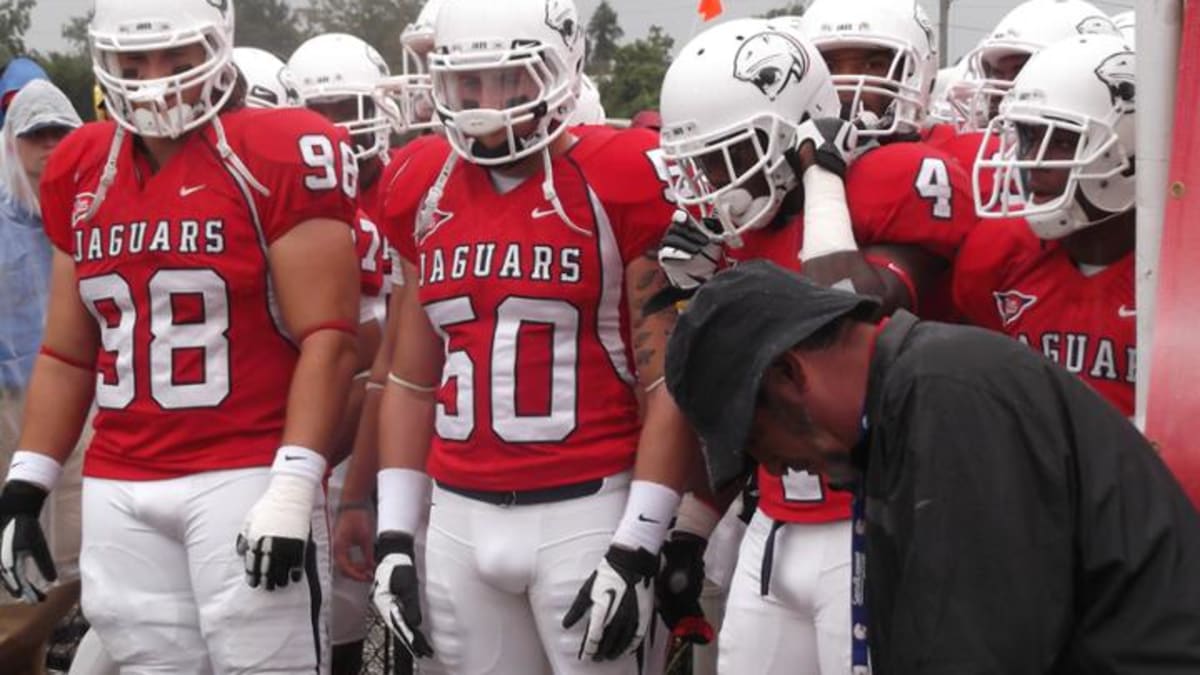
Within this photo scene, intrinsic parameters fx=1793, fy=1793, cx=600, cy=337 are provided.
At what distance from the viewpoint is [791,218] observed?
354 cm

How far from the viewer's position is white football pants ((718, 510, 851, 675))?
328 centimetres

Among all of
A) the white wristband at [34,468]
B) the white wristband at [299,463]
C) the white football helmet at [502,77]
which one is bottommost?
the white wristband at [34,468]

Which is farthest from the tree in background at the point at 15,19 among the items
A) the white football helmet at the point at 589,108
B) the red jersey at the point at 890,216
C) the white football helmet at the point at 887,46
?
the red jersey at the point at 890,216

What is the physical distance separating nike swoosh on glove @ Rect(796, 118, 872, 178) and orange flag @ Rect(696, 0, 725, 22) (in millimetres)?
3020

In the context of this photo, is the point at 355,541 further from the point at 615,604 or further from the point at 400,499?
the point at 615,604

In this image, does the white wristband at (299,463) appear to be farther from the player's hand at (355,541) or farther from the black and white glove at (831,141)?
the black and white glove at (831,141)

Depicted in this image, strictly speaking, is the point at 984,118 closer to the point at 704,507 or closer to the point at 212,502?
the point at 704,507

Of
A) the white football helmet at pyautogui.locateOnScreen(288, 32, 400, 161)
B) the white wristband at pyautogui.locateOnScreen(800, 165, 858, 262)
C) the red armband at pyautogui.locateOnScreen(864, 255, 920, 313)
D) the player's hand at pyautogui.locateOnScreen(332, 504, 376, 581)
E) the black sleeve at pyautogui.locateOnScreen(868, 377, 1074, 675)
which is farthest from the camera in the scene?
the white football helmet at pyautogui.locateOnScreen(288, 32, 400, 161)

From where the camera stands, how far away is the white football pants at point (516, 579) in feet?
11.8

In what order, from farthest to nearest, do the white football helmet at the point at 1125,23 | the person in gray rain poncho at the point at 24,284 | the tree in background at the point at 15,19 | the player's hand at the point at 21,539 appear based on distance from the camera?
1. the tree in background at the point at 15,19
2. the person in gray rain poncho at the point at 24,284
3. the white football helmet at the point at 1125,23
4. the player's hand at the point at 21,539

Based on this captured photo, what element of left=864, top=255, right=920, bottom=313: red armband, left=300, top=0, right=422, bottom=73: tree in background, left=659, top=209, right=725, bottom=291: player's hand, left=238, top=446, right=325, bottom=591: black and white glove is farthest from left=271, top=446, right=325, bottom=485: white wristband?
left=300, top=0, right=422, bottom=73: tree in background

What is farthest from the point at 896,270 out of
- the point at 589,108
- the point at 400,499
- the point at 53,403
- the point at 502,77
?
the point at 589,108

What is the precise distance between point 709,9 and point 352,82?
154 centimetres

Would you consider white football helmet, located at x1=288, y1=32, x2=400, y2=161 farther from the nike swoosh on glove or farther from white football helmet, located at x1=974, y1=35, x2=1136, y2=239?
white football helmet, located at x1=974, y1=35, x2=1136, y2=239
